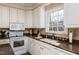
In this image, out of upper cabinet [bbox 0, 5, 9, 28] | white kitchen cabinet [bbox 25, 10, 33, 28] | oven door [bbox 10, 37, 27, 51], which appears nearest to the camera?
oven door [bbox 10, 37, 27, 51]

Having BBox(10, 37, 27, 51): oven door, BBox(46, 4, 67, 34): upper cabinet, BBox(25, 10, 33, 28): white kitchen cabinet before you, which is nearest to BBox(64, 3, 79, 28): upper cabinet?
BBox(46, 4, 67, 34): upper cabinet

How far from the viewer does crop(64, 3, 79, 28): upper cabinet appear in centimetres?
148

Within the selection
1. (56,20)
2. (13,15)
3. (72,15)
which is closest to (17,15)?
(13,15)

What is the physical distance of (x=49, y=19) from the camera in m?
3.11

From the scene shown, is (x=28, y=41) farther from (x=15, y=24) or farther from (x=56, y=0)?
(x=56, y=0)

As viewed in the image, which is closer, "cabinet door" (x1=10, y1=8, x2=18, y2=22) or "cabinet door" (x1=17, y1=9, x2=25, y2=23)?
"cabinet door" (x1=10, y1=8, x2=18, y2=22)

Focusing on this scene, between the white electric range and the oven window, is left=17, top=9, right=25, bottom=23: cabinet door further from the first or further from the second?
the oven window

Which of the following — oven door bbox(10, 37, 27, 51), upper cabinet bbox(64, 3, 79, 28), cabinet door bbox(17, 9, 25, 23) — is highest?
cabinet door bbox(17, 9, 25, 23)

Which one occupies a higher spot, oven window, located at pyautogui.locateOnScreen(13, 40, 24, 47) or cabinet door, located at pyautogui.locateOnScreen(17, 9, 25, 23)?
cabinet door, located at pyautogui.locateOnScreen(17, 9, 25, 23)

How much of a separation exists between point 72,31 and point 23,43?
6.49 feet

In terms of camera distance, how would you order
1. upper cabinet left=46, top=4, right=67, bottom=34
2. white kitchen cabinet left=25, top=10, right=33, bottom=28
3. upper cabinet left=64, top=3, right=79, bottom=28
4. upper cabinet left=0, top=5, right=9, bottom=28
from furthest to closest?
white kitchen cabinet left=25, top=10, right=33, bottom=28, upper cabinet left=0, top=5, right=9, bottom=28, upper cabinet left=46, top=4, right=67, bottom=34, upper cabinet left=64, top=3, right=79, bottom=28

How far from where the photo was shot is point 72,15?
1552 millimetres

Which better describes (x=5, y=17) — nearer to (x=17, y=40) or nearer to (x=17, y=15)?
(x=17, y=15)
